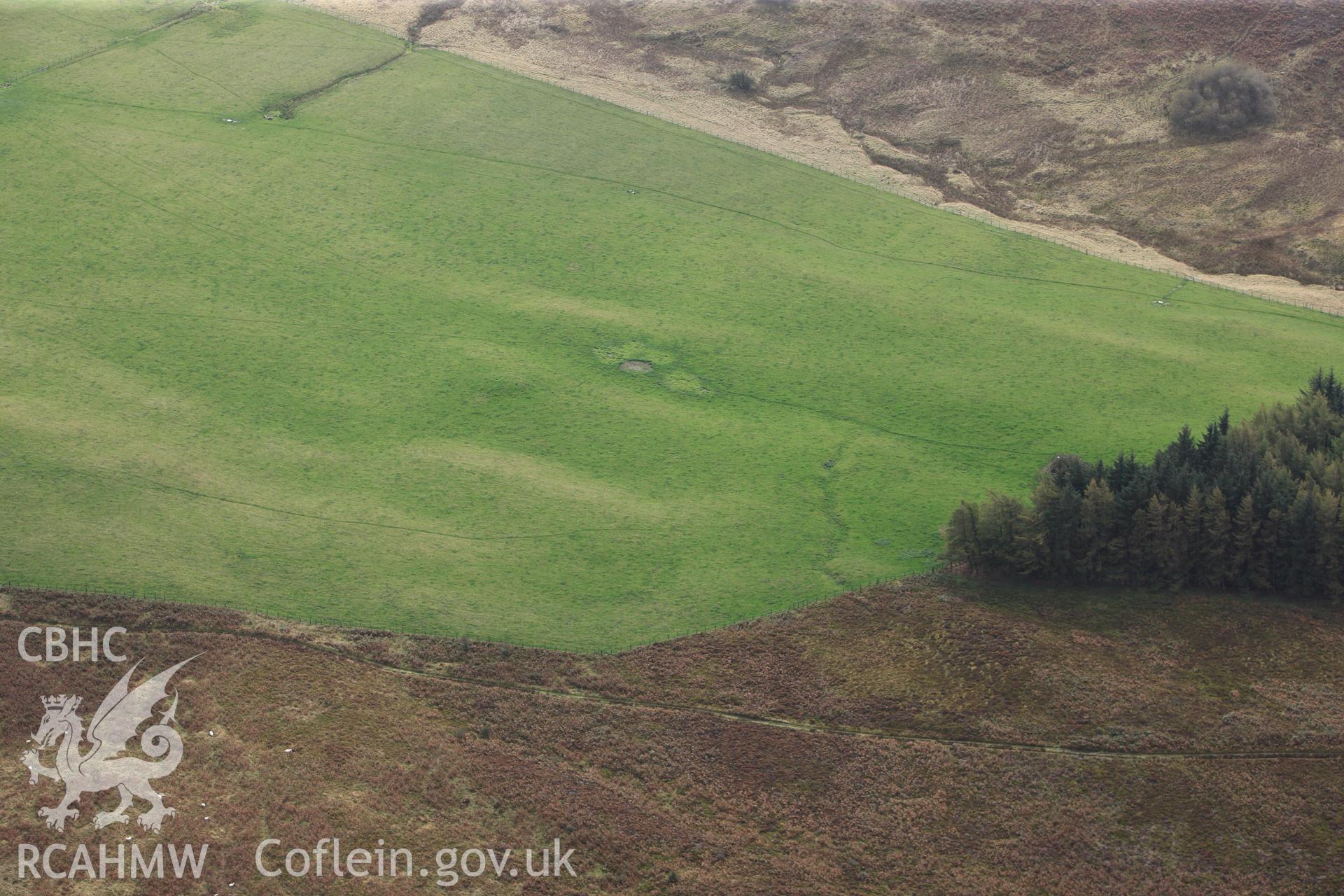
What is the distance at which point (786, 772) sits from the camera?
4122 centimetres

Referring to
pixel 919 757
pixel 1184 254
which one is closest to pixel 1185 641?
pixel 919 757

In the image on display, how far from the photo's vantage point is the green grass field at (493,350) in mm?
50844

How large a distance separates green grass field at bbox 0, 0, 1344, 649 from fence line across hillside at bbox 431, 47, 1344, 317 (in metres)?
0.94

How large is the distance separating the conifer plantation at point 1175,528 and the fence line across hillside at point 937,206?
76.4ft

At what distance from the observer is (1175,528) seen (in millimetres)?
48969

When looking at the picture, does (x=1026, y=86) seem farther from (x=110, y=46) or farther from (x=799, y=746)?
(x=110, y=46)

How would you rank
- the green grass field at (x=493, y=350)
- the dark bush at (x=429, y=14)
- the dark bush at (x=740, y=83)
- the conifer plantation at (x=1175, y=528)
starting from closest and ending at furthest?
the conifer plantation at (x=1175, y=528), the green grass field at (x=493, y=350), the dark bush at (x=740, y=83), the dark bush at (x=429, y=14)

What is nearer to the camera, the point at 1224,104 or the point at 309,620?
the point at 309,620

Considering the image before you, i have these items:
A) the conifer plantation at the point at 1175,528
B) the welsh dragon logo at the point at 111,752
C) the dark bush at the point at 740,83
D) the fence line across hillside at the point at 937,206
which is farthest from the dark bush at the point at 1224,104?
the welsh dragon logo at the point at 111,752

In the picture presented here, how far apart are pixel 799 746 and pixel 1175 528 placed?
17.9 meters

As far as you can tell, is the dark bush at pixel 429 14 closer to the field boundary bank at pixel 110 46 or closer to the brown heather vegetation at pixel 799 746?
the field boundary bank at pixel 110 46

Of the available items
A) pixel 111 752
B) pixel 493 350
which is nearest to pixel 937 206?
pixel 493 350

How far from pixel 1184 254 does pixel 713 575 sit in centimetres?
4117

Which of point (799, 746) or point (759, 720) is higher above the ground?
point (799, 746)
